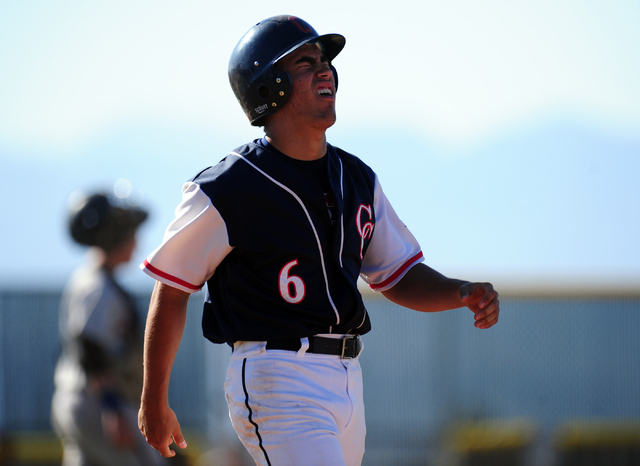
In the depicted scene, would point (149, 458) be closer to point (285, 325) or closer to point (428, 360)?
point (285, 325)

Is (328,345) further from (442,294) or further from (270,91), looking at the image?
(270,91)

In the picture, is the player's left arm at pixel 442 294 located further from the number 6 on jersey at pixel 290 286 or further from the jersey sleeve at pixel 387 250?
Result: the number 6 on jersey at pixel 290 286

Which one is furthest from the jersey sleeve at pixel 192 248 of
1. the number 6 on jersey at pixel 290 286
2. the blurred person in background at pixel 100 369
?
the blurred person in background at pixel 100 369

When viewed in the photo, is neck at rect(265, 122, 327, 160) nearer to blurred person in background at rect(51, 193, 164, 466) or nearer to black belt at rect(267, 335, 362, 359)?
black belt at rect(267, 335, 362, 359)

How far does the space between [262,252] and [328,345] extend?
0.45m

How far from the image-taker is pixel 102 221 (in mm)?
5617

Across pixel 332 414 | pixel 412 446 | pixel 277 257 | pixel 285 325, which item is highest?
pixel 277 257

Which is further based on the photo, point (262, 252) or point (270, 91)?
point (270, 91)

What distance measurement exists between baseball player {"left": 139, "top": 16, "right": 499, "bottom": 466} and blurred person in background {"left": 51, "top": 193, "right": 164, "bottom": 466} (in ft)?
7.16

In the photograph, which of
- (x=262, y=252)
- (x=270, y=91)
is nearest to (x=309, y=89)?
(x=270, y=91)

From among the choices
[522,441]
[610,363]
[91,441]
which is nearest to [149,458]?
Result: [91,441]

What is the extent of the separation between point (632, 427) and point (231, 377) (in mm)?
7083

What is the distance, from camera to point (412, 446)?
325 inches

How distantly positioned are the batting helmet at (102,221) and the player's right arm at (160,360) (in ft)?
8.61
